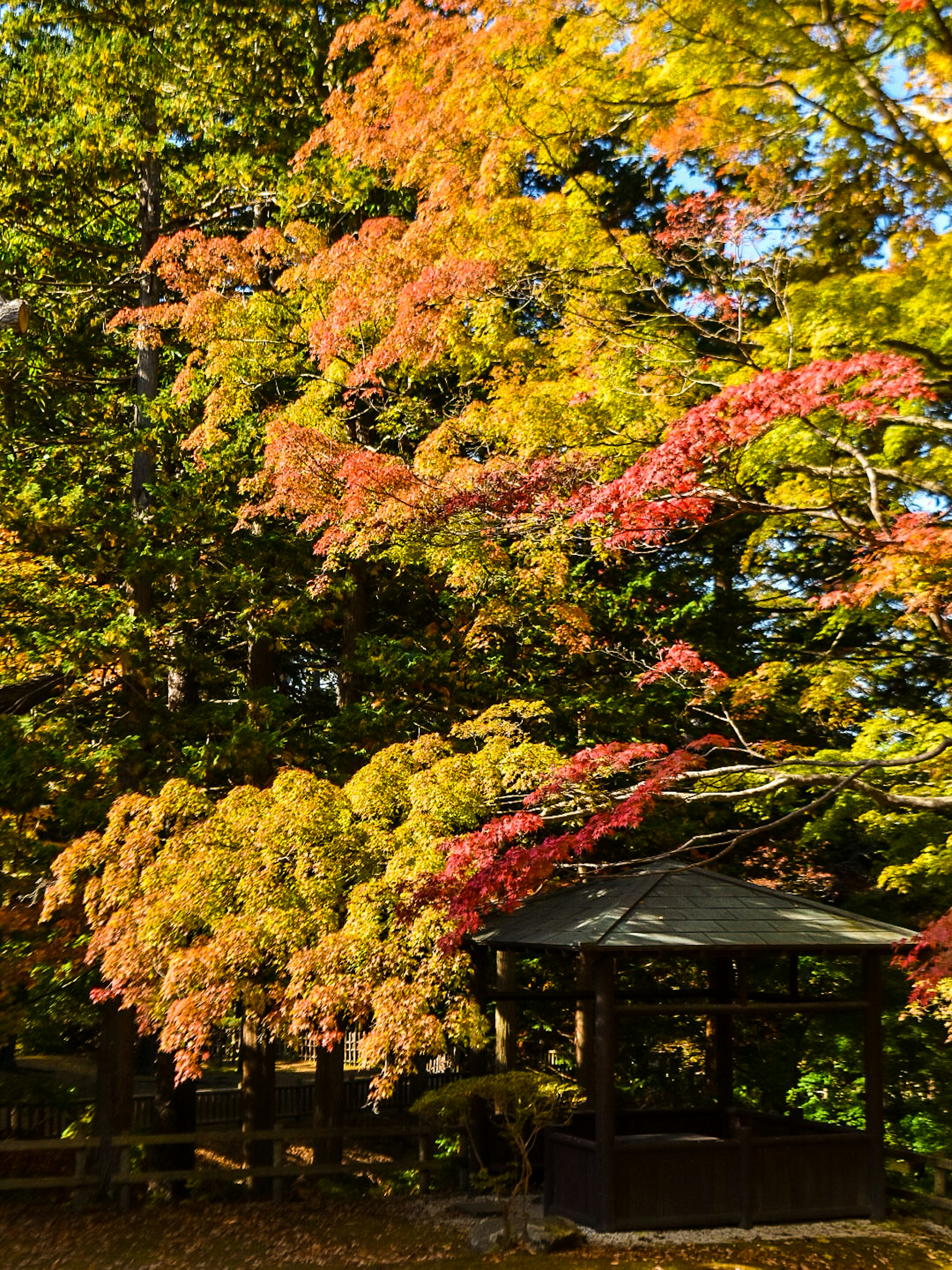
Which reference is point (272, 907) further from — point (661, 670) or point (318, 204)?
point (318, 204)

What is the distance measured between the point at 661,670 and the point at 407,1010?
12.1 ft

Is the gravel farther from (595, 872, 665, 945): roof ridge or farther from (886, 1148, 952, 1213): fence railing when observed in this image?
(595, 872, 665, 945): roof ridge

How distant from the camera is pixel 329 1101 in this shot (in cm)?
1459

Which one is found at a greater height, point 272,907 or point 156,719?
point 156,719

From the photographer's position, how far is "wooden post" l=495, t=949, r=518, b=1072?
14.2m

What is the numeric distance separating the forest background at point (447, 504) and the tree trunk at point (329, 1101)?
233 cm

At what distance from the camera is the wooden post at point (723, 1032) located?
13133mm

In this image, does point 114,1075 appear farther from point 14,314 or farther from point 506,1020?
point 14,314

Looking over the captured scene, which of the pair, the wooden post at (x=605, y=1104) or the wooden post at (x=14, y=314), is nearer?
the wooden post at (x=14, y=314)

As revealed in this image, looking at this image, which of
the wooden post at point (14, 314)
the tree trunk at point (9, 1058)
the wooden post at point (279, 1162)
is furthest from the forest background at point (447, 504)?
the wooden post at point (14, 314)

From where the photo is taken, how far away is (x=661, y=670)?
1062 centimetres

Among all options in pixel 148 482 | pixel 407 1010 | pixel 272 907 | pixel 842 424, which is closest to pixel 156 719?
pixel 148 482

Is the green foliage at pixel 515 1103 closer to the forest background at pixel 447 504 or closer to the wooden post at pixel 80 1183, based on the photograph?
the forest background at pixel 447 504

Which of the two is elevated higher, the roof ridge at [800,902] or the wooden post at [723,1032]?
the roof ridge at [800,902]
